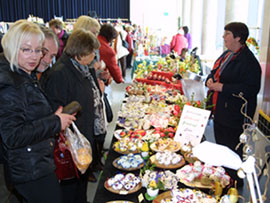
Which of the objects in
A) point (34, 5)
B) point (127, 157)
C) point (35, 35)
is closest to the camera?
point (35, 35)

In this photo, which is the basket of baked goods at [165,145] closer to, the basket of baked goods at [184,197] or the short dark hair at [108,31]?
the basket of baked goods at [184,197]

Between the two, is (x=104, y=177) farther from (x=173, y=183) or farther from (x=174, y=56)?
(x=174, y=56)

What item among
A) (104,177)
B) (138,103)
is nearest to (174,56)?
(138,103)

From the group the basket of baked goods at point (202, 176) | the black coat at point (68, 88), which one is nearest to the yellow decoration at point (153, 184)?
the basket of baked goods at point (202, 176)

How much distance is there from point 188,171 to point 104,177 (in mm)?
482

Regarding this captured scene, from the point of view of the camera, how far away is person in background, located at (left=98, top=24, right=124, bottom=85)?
348 centimetres

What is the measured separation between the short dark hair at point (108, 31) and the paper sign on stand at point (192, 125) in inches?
77.2

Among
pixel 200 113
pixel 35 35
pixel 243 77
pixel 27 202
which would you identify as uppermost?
pixel 35 35

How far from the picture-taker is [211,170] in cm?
155

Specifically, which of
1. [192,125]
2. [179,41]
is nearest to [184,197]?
[192,125]

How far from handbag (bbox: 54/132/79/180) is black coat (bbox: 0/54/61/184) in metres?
0.21

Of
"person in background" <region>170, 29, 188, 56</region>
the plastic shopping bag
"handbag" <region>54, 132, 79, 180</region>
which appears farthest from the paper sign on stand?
"person in background" <region>170, 29, 188, 56</region>

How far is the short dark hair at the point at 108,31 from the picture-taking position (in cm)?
345

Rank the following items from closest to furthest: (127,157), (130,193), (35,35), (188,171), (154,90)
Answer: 1. (35,35)
2. (130,193)
3. (188,171)
4. (127,157)
5. (154,90)
